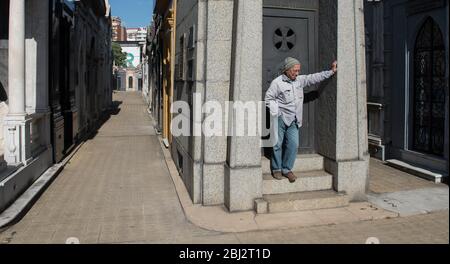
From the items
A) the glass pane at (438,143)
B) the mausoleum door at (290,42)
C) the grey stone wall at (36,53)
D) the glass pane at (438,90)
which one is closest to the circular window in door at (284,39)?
the mausoleum door at (290,42)

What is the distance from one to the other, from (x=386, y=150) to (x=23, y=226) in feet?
24.2

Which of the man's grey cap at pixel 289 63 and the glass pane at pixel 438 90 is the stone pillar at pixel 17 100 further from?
the glass pane at pixel 438 90

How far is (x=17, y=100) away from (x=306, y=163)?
484 cm

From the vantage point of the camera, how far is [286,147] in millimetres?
6137

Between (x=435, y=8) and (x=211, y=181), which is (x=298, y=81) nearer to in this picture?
(x=211, y=181)

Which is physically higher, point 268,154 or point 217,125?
point 217,125

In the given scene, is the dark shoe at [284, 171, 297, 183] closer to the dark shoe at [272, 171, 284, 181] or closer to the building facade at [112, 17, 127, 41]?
the dark shoe at [272, 171, 284, 181]

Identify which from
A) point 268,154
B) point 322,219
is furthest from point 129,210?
point 322,219

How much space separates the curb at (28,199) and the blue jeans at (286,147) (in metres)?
3.46

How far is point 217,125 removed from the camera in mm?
5938

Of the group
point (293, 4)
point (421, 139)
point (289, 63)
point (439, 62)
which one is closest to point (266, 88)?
point (289, 63)

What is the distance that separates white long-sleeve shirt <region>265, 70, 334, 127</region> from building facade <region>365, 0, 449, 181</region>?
9.81 feet

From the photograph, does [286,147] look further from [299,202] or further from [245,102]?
[245,102]
